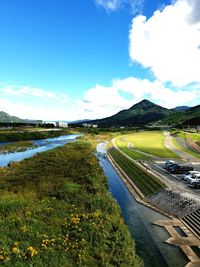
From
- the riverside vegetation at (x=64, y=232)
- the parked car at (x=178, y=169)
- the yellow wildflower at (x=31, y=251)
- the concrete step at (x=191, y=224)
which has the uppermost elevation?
the yellow wildflower at (x=31, y=251)

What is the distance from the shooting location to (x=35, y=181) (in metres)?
38.3

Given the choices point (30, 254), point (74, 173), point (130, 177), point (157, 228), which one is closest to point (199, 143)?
point (130, 177)

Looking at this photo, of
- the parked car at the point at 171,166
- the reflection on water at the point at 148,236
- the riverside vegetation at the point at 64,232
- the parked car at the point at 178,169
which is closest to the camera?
the riverside vegetation at the point at 64,232

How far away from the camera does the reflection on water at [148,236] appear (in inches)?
855

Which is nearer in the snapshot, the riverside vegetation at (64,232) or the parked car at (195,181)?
the riverside vegetation at (64,232)

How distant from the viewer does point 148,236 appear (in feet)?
85.6

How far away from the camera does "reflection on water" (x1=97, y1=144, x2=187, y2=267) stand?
2172 centimetres

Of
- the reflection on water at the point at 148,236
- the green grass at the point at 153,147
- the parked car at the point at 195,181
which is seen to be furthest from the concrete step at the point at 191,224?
the green grass at the point at 153,147

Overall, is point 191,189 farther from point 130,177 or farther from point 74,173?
point 74,173

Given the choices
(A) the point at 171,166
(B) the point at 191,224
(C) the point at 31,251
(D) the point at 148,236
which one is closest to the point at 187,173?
(A) the point at 171,166

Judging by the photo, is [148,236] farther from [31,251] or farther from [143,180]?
[143,180]

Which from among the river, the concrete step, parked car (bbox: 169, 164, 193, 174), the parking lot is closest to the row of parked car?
parked car (bbox: 169, 164, 193, 174)

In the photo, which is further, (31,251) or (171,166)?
(171,166)

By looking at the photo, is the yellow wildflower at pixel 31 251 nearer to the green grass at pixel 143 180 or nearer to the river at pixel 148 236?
the river at pixel 148 236
